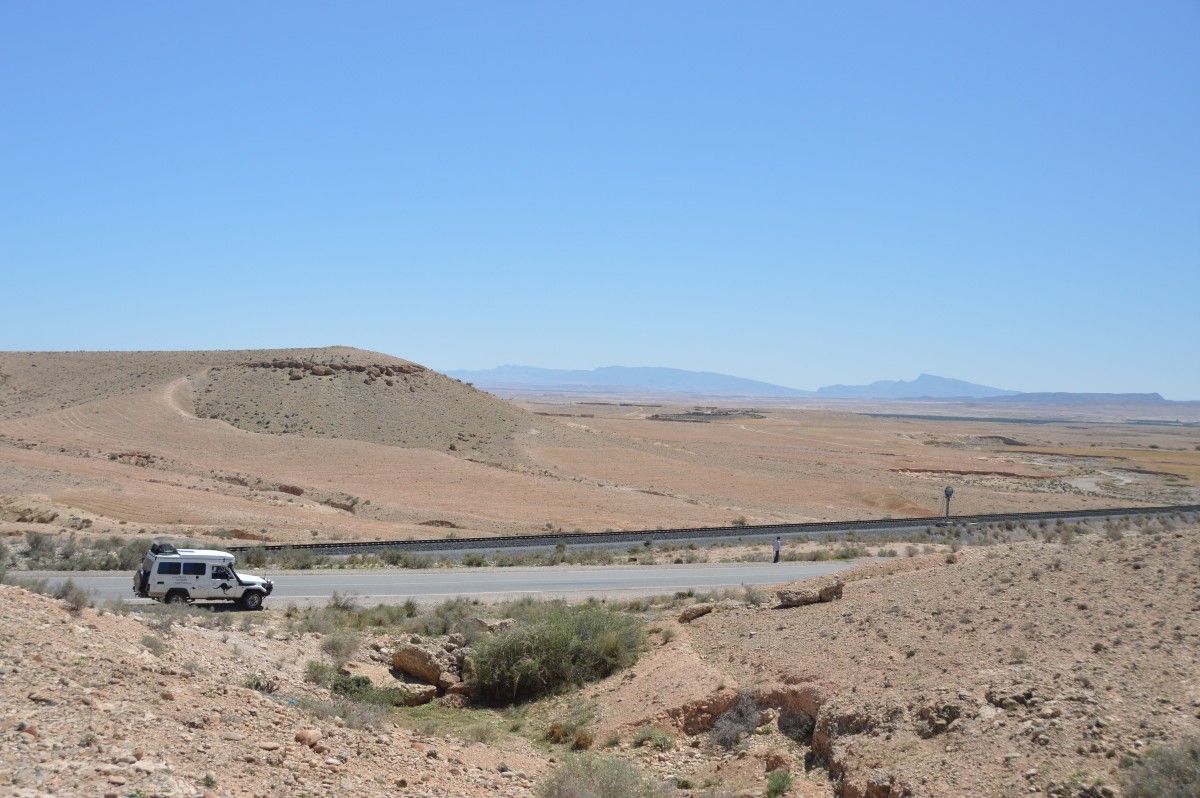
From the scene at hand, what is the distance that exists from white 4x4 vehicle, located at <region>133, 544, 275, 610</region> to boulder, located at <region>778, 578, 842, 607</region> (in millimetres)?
11829

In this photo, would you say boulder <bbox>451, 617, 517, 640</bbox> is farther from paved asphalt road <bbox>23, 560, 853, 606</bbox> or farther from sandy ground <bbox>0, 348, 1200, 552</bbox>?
sandy ground <bbox>0, 348, 1200, 552</bbox>

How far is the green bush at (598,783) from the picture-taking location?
10.8 m

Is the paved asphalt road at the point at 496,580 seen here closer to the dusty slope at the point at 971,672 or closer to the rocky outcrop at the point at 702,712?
the dusty slope at the point at 971,672

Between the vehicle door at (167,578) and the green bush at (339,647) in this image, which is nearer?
the green bush at (339,647)

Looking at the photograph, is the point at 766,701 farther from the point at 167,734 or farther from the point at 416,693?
the point at 167,734

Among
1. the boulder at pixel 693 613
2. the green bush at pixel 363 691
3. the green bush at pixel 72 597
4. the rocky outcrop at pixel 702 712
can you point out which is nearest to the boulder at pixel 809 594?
the boulder at pixel 693 613

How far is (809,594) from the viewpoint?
20.0 metres

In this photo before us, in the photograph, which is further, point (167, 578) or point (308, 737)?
point (167, 578)

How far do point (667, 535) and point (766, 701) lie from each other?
26811 millimetres

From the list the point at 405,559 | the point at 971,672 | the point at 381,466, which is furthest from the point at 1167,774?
the point at 381,466

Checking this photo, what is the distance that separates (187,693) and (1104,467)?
107748 millimetres

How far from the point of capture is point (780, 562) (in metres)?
34.7

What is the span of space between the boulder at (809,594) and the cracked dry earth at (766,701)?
0.74m

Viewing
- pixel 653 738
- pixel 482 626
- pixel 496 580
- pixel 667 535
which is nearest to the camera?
pixel 653 738
